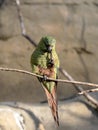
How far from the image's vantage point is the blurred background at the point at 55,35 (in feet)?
11.5

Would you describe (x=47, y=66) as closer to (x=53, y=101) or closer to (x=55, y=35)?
(x=53, y=101)

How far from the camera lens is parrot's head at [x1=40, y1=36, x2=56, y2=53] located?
158 cm

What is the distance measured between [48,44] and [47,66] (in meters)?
0.13

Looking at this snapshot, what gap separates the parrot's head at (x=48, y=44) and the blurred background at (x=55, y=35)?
1819 millimetres

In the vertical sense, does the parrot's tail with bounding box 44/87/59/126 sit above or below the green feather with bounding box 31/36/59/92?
below

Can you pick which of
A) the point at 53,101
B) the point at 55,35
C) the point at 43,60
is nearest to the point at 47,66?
the point at 43,60

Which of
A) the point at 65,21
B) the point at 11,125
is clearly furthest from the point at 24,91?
the point at 11,125

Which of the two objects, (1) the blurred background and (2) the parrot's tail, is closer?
(2) the parrot's tail

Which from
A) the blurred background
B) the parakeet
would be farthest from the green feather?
the blurred background

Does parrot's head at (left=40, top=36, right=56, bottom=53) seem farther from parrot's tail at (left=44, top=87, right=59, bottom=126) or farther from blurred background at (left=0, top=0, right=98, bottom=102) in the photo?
blurred background at (left=0, top=0, right=98, bottom=102)

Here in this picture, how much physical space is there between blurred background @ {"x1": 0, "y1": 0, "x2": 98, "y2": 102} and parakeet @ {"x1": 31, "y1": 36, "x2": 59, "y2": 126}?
174 cm

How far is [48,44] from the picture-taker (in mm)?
1588

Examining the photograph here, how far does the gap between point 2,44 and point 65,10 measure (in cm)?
62

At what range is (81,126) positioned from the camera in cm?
257
